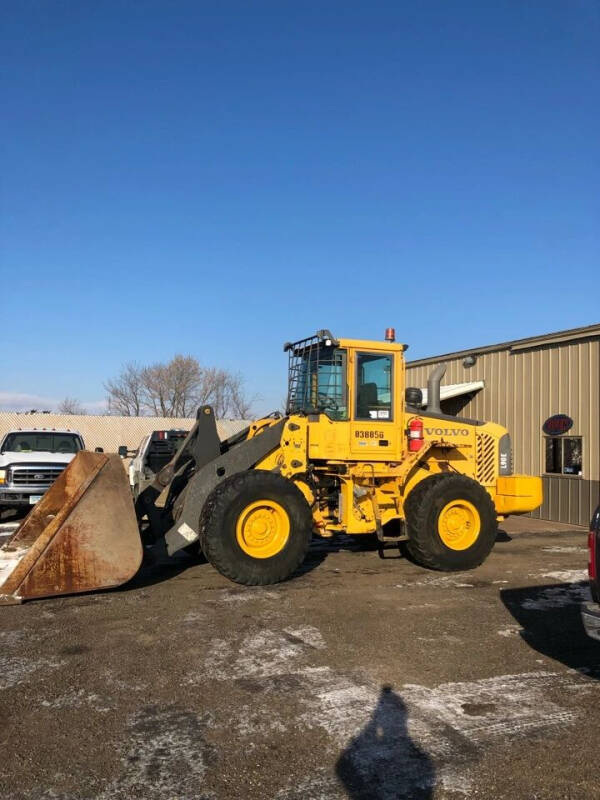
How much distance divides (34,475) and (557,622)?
9.56 meters

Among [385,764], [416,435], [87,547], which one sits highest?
Result: [416,435]

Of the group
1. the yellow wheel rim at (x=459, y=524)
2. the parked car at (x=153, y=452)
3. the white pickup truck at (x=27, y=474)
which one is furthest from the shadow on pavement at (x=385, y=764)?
the white pickup truck at (x=27, y=474)

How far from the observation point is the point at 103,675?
507 centimetres

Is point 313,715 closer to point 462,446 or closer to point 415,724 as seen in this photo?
point 415,724

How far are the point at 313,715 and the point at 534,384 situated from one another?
12264 millimetres

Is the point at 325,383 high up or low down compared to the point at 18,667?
up

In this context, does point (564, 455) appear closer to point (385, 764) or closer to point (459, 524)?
point (459, 524)

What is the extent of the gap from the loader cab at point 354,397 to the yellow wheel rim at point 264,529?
1.15 metres

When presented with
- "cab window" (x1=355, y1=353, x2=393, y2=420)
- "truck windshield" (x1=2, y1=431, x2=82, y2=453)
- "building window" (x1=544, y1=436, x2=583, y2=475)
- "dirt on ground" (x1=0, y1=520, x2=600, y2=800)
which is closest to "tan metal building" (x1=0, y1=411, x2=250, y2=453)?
"truck windshield" (x1=2, y1=431, x2=82, y2=453)

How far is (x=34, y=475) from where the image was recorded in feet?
41.2

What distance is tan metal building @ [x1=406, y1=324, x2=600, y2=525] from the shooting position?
13703mm

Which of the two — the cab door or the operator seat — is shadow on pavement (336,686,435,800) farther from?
the operator seat

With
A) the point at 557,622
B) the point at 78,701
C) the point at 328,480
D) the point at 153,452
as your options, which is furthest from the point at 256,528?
the point at 153,452

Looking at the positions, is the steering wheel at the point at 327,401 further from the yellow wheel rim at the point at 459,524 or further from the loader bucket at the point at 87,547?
the loader bucket at the point at 87,547
